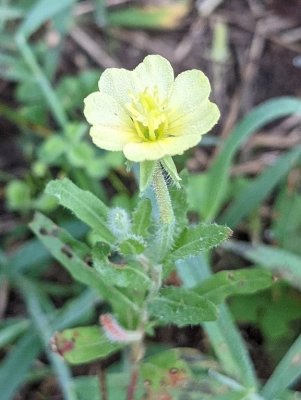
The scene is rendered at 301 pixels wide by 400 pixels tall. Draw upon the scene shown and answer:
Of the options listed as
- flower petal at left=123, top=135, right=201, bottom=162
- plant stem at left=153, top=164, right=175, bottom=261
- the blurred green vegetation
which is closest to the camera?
flower petal at left=123, top=135, right=201, bottom=162

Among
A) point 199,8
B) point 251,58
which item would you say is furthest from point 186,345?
point 199,8

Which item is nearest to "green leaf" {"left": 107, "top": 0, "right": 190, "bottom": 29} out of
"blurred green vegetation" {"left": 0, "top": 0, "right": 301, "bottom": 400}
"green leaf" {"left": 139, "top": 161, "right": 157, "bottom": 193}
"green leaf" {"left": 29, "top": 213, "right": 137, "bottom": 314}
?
"blurred green vegetation" {"left": 0, "top": 0, "right": 301, "bottom": 400}

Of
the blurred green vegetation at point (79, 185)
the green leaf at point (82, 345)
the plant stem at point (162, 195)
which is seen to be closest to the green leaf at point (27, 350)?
the blurred green vegetation at point (79, 185)

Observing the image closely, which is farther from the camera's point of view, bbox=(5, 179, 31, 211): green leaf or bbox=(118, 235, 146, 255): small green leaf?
bbox=(5, 179, 31, 211): green leaf

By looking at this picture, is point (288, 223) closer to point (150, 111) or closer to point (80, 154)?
point (80, 154)

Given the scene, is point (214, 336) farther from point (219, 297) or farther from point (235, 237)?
point (235, 237)

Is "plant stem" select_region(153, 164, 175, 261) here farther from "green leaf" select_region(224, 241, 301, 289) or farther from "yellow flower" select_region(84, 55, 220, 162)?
"green leaf" select_region(224, 241, 301, 289)
